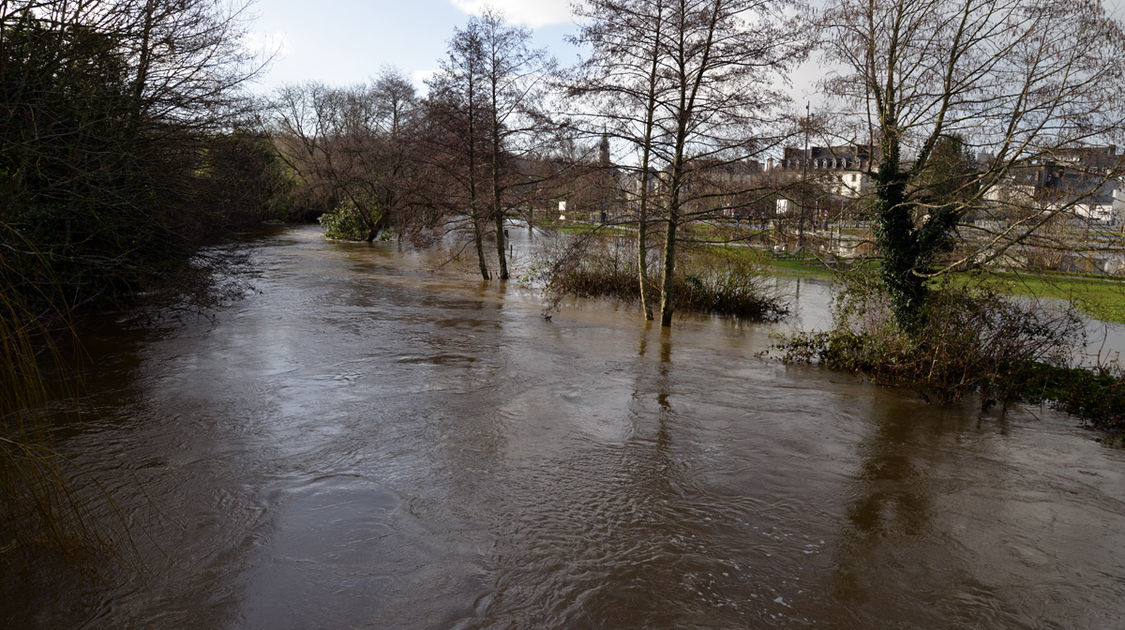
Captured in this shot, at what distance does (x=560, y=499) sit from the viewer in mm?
7023

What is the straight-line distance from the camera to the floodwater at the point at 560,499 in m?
5.18

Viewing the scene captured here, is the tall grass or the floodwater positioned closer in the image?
the tall grass

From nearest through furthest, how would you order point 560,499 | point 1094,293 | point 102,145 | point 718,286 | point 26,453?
1. point 26,453
2. point 560,499
3. point 102,145
4. point 718,286
5. point 1094,293

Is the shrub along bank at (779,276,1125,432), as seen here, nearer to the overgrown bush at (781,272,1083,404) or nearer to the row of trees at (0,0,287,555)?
the overgrown bush at (781,272,1083,404)

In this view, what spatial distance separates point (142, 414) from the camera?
359 inches

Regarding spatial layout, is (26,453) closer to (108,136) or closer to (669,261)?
(108,136)

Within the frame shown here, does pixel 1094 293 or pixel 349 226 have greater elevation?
pixel 349 226

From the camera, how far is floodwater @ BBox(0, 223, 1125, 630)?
17.0 feet

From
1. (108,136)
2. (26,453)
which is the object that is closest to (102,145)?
(108,136)

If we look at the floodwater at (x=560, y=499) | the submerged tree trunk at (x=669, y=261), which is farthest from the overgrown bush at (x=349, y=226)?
the floodwater at (x=560, y=499)

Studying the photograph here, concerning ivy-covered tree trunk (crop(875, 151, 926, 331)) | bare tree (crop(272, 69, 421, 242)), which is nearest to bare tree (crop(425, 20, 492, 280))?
bare tree (crop(272, 69, 421, 242))

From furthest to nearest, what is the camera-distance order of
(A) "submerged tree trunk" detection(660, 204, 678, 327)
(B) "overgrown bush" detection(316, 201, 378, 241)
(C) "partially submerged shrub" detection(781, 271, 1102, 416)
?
(B) "overgrown bush" detection(316, 201, 378, 241) → (A) "submerged tree trunk" detection(660, 204, 678, 327) → (C) "partially submerged shrub" detection(781, 271, 1102, 416)

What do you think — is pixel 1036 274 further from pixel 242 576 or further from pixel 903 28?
pixel 242 576

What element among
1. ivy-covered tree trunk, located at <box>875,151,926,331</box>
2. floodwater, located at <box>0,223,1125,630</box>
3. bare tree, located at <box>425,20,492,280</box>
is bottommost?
floodwater, located at <box>0,223,1125,630</box>
